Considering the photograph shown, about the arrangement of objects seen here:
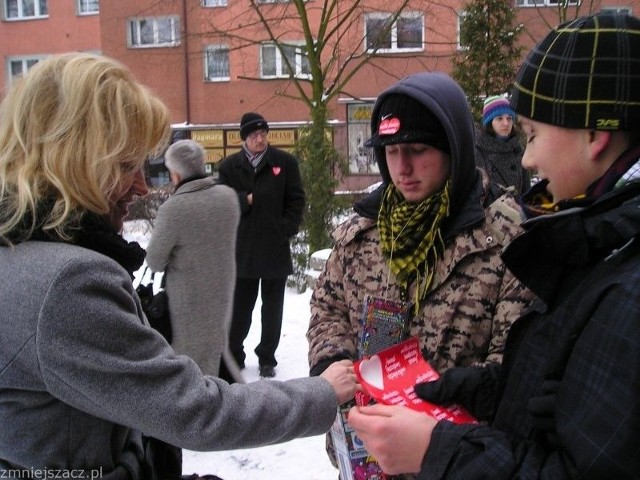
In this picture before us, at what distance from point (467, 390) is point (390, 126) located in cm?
87

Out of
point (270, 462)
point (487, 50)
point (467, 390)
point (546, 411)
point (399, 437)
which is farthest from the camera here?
point (487, 50)

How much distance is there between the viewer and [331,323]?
2.15m

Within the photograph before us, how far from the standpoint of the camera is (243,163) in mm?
5598

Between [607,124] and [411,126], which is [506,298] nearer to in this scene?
[411,126]

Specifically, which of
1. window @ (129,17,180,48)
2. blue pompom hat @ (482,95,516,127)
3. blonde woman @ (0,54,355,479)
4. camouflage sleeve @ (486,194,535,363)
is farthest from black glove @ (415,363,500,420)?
window @ (129,17,180,48)

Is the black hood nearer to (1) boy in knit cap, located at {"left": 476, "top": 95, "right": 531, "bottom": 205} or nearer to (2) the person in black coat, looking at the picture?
(2) the person in black coat

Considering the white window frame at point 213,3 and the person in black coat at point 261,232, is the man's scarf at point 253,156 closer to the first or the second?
the person in black coat at point 261,232

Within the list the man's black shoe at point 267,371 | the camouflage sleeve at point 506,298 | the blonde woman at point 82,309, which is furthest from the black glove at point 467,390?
the man's black shoe at point 267,371

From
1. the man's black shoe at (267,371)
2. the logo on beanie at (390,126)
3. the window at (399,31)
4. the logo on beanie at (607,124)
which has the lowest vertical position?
the man's black shoe at (267,371)

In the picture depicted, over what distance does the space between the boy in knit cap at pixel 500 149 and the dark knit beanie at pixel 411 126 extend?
383cm

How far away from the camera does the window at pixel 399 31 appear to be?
15977mm

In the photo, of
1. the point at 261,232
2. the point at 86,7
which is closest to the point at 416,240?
the point at 261,232

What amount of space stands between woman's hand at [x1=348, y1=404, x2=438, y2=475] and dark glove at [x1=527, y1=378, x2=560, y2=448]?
25cm

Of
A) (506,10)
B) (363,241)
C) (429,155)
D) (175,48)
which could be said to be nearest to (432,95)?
(429,155)
